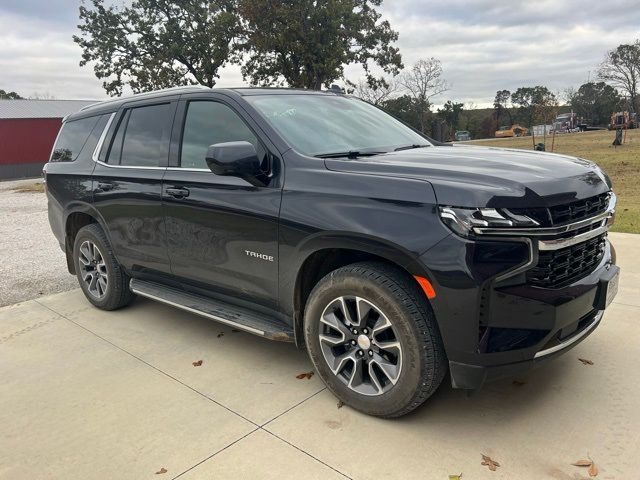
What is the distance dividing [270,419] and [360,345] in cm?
69

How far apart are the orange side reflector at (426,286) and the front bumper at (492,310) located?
3 centimetres

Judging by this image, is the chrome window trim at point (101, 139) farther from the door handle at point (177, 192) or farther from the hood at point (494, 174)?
the hood at point (494, 174)

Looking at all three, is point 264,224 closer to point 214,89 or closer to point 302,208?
point 302,208

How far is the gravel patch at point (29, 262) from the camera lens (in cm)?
603

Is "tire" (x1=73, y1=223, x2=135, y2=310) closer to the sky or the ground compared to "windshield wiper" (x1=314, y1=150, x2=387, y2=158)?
closer to the ground

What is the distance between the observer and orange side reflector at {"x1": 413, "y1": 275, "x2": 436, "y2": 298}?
262cm

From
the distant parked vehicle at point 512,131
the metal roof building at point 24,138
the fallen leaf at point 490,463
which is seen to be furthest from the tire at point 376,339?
the distant parked vehicle at point 512,131

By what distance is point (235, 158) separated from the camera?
313 centimetres

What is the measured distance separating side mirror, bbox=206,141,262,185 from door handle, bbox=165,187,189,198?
644 mm

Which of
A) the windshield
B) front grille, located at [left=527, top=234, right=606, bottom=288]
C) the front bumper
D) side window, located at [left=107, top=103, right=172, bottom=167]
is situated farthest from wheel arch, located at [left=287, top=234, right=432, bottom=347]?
side window, located at [left=107, top=103, right=172, bottom=167]

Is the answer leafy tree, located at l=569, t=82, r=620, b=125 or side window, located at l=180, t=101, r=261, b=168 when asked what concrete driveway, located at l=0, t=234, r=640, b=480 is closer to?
side window, located at l=180, t=101, r=261, b=168

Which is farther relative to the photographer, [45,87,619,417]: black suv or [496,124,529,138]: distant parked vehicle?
[496,124,529,138]: distant parked vehicle

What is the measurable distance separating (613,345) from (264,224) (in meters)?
2.60

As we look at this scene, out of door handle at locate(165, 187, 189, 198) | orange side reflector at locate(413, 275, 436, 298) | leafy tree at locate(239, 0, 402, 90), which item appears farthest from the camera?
leafy tree at locate(239, 0, 402, 90)
